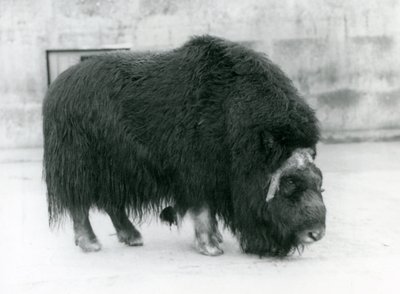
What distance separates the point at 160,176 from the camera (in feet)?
16.6

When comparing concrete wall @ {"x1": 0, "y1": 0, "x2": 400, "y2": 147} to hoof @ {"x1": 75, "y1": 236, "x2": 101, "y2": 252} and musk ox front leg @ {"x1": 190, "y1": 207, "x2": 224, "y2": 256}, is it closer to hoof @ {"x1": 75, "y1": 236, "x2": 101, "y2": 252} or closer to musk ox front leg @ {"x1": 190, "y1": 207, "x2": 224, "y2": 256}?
hoof @ {"x1": 75, "y1": 236, "x2": 101, "y2": 252}

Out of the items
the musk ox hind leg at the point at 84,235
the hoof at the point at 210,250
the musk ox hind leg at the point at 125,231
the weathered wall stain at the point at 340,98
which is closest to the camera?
the hoof at the point at 210,250

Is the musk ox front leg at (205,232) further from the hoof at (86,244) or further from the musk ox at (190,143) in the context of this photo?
the hoof at (86,244)

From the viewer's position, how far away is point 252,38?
1029 cm

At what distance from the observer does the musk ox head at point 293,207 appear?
179 inches

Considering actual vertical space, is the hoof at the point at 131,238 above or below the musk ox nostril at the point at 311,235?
below

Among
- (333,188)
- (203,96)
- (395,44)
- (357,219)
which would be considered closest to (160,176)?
(203,96)

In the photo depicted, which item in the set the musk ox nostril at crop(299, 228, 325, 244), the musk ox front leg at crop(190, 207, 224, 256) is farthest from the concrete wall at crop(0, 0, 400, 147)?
the musk ox nostril at crop(299, 228, 325, 244)

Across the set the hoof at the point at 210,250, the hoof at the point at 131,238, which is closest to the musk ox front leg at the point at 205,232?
the hoof at the point at 210,250

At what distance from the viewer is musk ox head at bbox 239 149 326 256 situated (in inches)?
179

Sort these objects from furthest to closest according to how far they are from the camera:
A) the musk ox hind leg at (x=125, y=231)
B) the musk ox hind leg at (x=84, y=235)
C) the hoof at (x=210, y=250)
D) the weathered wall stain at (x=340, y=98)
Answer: the weathered wall stain at (x=340, y=98), the musk ox hind leg at (x=125, y=231), the musk ox hind leg at (x=84, y=235), the hoof at (x=210, y=250)

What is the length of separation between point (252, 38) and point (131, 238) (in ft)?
18.4

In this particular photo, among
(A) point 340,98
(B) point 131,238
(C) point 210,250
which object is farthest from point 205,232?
(A) point 340,98

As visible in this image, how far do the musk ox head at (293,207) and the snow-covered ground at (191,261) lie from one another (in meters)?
0.20
